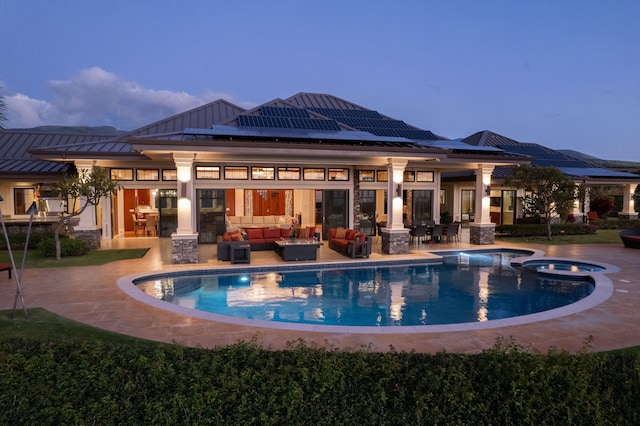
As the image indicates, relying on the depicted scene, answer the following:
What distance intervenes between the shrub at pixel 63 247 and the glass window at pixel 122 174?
470 cm

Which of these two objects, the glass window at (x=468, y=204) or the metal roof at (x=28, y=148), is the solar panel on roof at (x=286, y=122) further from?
the glass window at (x=468, y=204)

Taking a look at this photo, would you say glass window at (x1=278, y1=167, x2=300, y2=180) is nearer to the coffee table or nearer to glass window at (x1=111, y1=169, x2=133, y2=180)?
the coffee table

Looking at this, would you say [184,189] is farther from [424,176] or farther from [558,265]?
[558,265]

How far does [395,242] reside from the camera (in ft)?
51.1

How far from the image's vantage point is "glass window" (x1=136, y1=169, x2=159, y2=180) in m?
18.7

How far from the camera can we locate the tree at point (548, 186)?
1852cm

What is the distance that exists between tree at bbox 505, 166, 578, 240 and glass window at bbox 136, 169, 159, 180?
1661 centimetres

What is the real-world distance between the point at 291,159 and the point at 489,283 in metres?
7.86

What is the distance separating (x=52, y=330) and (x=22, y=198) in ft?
57.7

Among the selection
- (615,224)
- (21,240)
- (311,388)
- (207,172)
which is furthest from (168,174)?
(615,224)

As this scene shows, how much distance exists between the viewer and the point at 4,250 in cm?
1552

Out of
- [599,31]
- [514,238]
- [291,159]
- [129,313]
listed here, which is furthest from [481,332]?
[599,31]

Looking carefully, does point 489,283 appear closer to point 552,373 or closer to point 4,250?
point 552,373

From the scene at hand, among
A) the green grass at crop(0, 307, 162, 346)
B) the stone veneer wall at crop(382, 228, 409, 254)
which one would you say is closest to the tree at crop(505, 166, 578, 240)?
the stone veneer wall at crop(382, 228, 409, 254)
